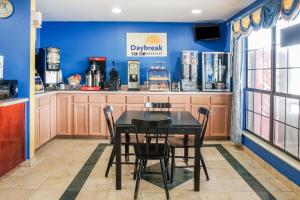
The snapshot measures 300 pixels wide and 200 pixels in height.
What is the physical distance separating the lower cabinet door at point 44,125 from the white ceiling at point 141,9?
1708 millimetres

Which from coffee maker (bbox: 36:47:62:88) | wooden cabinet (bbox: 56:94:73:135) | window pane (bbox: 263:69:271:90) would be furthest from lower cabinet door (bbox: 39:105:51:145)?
window pane (bbox: 263:69:271:90)

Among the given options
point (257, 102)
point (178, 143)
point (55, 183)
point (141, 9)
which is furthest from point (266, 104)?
point (55, 183)

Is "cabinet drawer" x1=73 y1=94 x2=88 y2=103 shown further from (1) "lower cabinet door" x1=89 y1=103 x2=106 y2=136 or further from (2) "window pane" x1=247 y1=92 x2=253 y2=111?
(2) "window pane" x1=247 y1=92 x2=253 y2=111

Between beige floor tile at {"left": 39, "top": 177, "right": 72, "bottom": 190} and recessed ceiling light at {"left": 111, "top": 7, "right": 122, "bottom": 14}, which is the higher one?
recessed ceiling light at {"left": 111, "top": 7, "right": 122, "bottom": 14}

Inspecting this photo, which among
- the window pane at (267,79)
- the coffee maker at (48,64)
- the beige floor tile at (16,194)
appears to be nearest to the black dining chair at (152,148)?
the beige floor tile at (16,194)

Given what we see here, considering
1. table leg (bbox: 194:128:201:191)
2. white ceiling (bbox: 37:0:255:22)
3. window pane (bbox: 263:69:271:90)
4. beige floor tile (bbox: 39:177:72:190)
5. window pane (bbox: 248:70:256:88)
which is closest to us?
table leg (bbox: 194:128:201:191)

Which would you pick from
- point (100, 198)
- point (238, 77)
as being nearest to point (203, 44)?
point (238, 77)

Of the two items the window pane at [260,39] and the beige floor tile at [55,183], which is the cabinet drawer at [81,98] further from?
the window pane at [260,39]

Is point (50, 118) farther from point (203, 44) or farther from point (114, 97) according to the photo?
point (203, 44)

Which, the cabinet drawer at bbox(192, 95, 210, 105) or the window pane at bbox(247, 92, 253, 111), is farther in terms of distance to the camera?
the cabinet drawer at bbox(192, 95, 210, 105)

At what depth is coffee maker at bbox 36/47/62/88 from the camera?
219 inches

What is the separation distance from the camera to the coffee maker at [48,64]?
555cm

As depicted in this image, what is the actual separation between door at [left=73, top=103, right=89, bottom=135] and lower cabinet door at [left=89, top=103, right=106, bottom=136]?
0.26 ft

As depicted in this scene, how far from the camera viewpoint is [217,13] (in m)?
5.19
